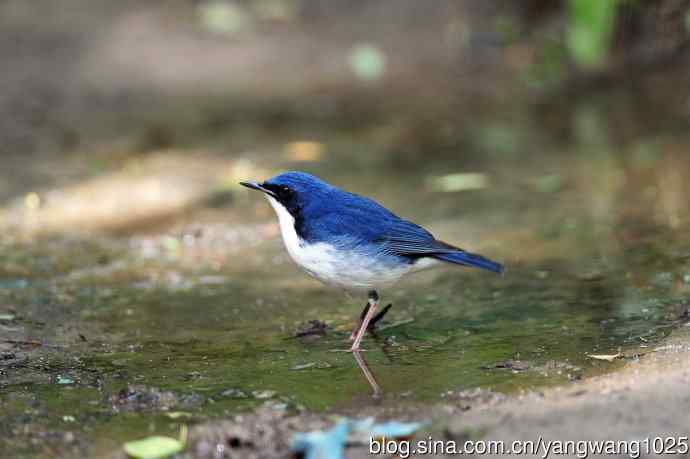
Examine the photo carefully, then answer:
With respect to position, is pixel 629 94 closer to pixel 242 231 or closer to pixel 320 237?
pixel 242 231

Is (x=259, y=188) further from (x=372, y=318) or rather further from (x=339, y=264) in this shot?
(x=372, y=318)

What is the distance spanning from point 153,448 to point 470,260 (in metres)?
2.01

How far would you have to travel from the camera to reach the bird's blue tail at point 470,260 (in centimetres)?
517

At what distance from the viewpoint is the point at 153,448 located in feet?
13.1

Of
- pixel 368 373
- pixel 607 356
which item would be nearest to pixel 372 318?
pixel 368 373

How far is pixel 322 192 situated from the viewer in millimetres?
5527

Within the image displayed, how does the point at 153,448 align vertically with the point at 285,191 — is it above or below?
below

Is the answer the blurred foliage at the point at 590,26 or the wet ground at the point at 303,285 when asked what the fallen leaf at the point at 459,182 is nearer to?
the wet ground at the point at 303,285

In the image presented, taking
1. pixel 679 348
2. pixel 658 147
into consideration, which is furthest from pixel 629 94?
pixel 679 348

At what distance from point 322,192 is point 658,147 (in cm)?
524

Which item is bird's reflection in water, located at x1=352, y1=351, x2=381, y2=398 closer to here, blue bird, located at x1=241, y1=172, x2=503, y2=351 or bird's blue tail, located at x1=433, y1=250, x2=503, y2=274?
blue bird, located at x1=241, y1=172, x2=503, y2=351

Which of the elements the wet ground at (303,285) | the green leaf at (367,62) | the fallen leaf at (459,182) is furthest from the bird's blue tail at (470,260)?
the green leaf at (367,62)

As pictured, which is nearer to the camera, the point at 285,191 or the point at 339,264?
the point at 339,264

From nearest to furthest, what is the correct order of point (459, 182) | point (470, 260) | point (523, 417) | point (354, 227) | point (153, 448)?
point (153, 448) < point (523, 417) < point (470, 260) < point (354, 227) < point (459, 182)
